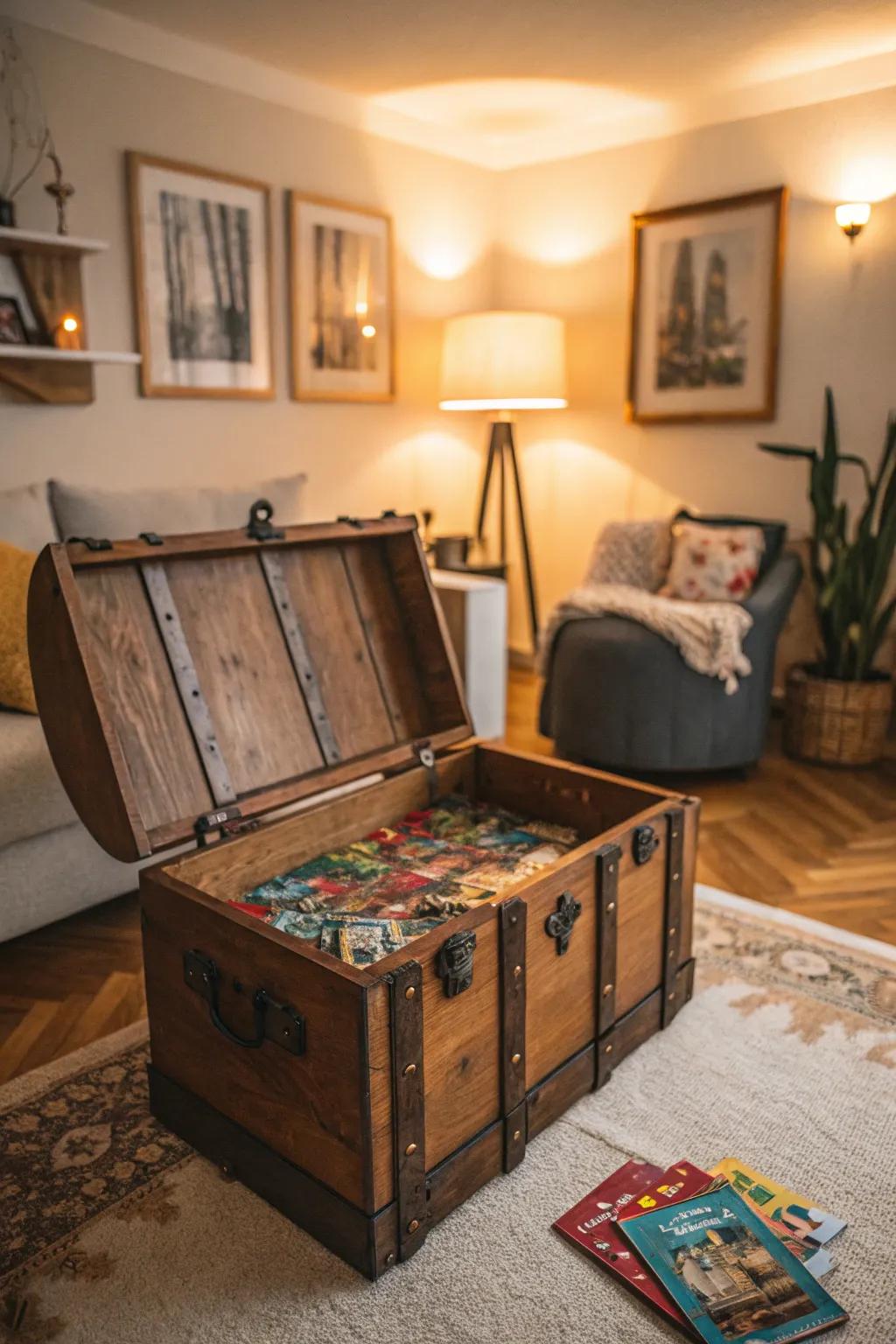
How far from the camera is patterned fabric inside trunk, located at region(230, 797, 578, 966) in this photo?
1.58m

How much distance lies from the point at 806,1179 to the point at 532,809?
0.84 m

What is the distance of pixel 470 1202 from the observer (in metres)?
1.49

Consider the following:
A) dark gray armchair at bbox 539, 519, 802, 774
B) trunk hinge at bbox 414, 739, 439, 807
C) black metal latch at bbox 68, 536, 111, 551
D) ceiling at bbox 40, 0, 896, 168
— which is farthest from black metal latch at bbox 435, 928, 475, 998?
ceiling at bbox 40, 0, 896, 168

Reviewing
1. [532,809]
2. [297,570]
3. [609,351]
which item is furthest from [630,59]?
[532,809]

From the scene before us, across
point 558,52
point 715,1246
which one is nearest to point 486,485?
point 558,52

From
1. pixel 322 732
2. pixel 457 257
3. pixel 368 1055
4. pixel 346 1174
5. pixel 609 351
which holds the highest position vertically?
pixel 457 257

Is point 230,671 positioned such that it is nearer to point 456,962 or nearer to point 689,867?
point 456,962

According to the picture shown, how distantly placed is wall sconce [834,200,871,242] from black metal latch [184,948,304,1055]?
3.46 m

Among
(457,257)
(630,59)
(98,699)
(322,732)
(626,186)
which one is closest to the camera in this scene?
(98,699)

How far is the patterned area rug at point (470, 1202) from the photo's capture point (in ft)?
4.26

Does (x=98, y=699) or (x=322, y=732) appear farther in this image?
(x=322, y=732)

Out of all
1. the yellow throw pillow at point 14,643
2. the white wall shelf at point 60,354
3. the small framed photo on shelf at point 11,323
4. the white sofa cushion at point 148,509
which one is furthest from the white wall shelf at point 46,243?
the yellow throw pillow at point 14,643

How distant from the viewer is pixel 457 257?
15.4 feet

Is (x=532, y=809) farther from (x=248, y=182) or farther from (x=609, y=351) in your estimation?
(x=609, y=351)
